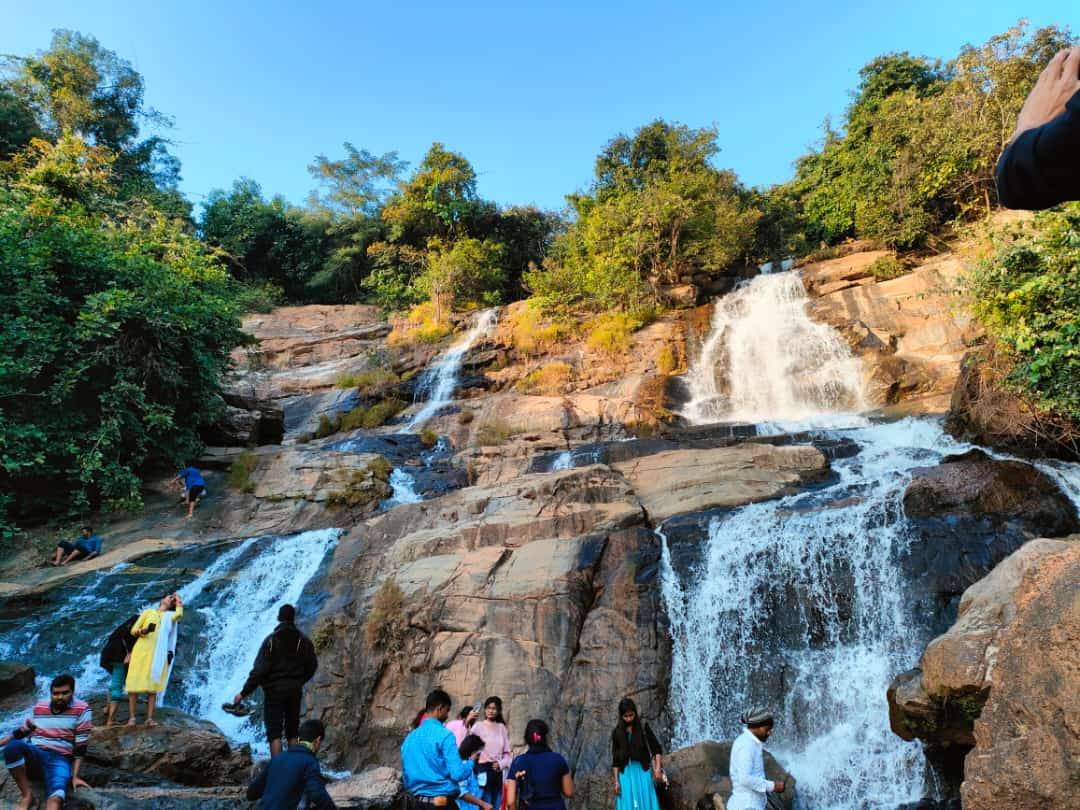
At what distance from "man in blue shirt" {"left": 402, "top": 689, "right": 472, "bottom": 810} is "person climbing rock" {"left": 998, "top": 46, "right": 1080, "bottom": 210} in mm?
5004

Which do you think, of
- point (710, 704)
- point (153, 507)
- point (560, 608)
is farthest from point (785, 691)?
point (153, 507)

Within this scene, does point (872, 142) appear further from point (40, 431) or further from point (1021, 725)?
point (40, 431)

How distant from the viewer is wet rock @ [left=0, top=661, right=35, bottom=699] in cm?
870

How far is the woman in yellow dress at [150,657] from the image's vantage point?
24.9 ft

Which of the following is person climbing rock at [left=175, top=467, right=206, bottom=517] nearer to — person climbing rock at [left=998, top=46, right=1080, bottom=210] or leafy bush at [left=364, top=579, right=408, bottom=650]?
leafy bush at [left=364, top=579, right=408, bottom=650]

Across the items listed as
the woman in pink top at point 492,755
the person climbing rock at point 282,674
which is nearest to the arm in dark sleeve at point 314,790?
the woman in pink top at point 492,755


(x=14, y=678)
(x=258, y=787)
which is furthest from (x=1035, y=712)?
(x=14, y=678)

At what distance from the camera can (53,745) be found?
17.4 ft

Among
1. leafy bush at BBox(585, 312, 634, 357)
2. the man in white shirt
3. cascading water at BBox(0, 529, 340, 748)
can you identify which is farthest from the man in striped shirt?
leafy bush at BBox(585, 312, 634, 357)

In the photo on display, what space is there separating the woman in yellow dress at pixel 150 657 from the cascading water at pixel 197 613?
8.23ft

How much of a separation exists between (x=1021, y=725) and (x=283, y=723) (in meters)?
6.57

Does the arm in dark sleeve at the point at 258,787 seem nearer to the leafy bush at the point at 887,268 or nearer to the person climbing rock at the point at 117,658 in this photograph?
the person climbing rock at the point at 117,658

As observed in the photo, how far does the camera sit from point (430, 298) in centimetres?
3019

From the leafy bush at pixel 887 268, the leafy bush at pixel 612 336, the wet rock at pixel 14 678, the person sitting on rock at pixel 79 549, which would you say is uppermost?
the leafy bush at pixel 887 268
